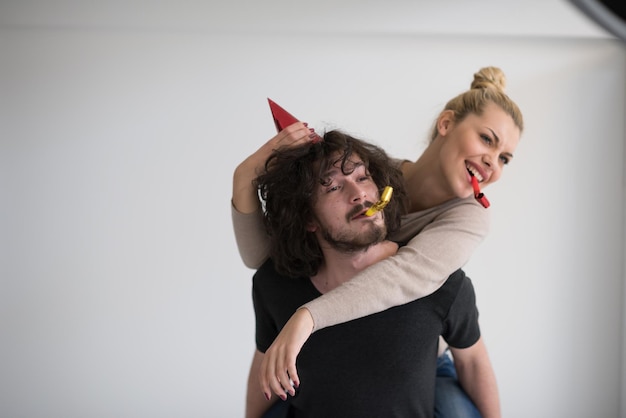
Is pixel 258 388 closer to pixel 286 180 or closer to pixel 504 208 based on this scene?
pixel 286 180

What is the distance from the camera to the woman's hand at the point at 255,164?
1418mm

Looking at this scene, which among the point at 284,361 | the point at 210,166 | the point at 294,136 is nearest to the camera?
the point at 284,361

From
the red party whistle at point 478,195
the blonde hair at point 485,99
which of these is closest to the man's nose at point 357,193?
the red party whistle at point 478,195

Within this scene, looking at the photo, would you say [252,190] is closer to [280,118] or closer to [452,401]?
[280,118]

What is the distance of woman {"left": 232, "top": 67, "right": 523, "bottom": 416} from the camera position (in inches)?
47.5

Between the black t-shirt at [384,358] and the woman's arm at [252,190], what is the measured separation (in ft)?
0.82

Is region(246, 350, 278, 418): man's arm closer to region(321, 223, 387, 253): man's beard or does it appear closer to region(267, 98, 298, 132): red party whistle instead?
region(321, 223, 387, 253): man's beard

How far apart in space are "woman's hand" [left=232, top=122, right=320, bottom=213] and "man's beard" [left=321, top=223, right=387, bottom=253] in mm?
176

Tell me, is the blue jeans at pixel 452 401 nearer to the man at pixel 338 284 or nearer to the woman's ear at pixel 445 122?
the man at pixel 338 284

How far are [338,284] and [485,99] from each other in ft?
1.69

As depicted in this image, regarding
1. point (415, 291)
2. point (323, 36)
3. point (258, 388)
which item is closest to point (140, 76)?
point (323, 36)

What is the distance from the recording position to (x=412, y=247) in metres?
1.35

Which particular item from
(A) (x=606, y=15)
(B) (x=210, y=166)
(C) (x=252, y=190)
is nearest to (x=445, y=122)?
(C) (x=252, y=190)

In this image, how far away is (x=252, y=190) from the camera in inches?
57.2
